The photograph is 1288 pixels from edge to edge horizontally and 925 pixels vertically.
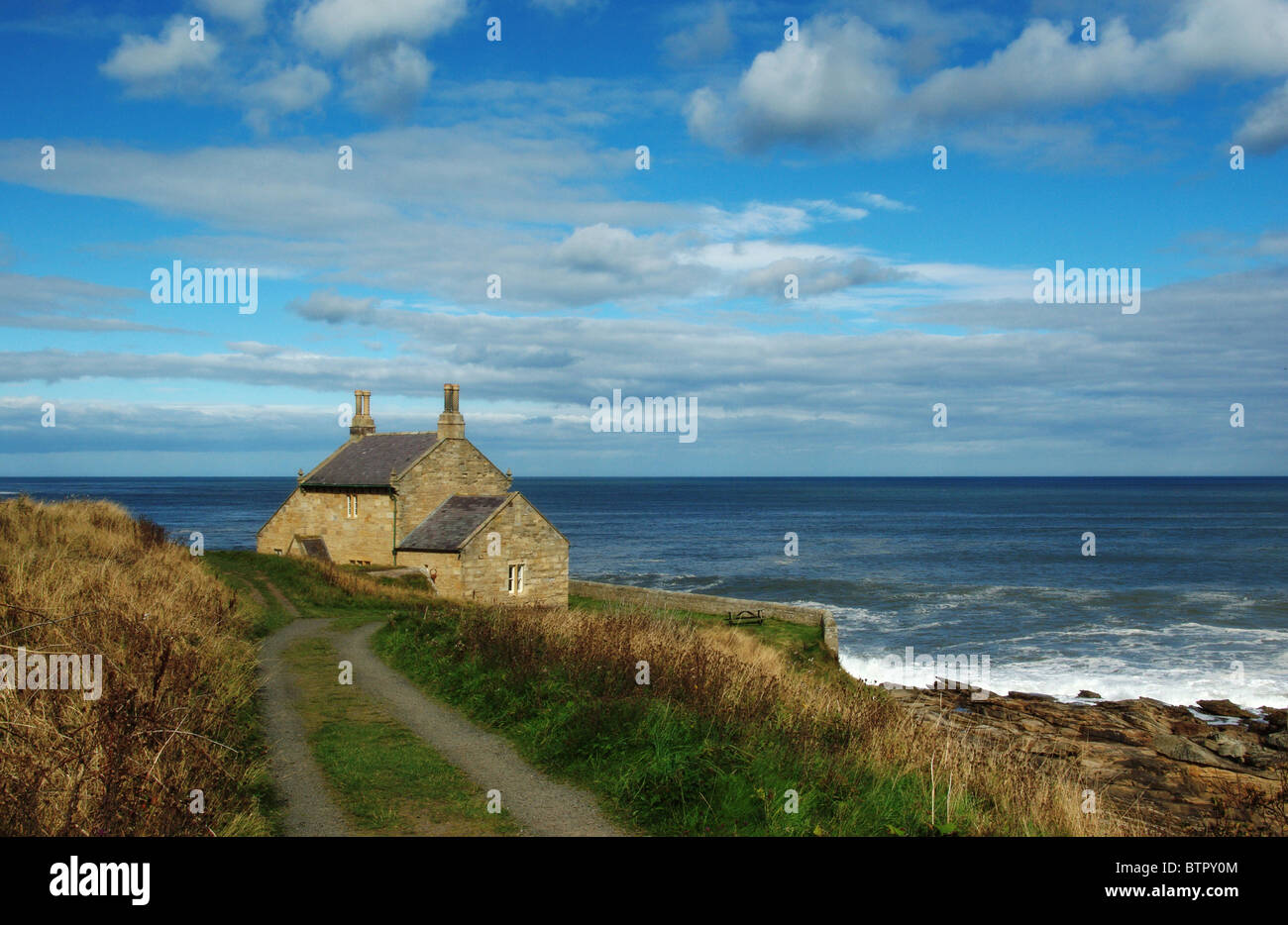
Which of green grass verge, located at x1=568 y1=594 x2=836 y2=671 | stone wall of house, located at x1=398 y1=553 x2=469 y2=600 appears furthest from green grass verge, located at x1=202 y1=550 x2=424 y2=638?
green grass verge, located at x1=568 y1=594 x2=836 y2=671

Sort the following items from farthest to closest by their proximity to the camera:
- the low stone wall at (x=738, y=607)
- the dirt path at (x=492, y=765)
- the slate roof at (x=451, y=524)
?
the slate roof at (x=451, y=524) < the low stone wall at (x=738, y=607) < the dirt path at (x=492, y=765)

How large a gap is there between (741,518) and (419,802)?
126880 mm

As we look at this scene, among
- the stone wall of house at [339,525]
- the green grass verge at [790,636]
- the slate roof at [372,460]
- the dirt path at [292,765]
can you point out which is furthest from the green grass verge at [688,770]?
the slate roof at [372,460]

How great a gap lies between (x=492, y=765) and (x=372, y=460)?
33.6 meters

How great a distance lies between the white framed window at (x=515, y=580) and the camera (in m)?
→ 36.5

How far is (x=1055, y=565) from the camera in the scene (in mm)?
69688

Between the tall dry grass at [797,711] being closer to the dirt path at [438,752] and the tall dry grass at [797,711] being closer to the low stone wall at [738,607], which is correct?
the dirt path at [438,752]

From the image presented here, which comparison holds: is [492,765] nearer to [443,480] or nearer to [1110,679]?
[443,480]

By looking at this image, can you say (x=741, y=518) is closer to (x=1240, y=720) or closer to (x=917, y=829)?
(x=1240, y=720)

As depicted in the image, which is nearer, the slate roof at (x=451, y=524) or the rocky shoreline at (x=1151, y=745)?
the rocky shoreline at (x=1151, y=745)

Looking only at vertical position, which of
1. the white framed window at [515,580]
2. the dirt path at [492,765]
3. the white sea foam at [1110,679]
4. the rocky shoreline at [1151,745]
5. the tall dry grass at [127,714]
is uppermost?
the tall dry grass at [127,714]

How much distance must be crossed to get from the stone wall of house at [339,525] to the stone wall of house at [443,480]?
0.91 m

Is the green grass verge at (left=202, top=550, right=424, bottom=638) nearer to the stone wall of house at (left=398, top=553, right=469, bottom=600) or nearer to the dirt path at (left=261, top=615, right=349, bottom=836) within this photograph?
the stone wall of house at (left=398, top=553, right=469, bottom=600)
